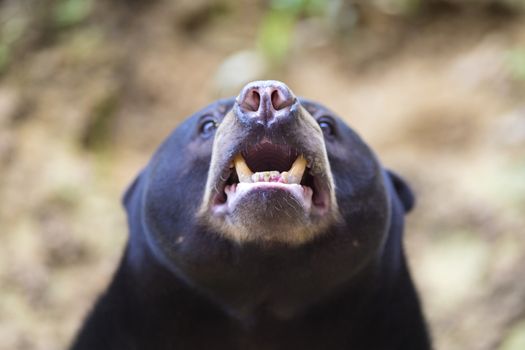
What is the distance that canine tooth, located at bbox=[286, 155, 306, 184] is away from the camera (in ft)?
9.07

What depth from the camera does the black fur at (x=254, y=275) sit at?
3.05 meters

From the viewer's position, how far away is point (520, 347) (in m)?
4.90

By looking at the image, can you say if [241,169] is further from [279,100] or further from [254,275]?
[254,275]

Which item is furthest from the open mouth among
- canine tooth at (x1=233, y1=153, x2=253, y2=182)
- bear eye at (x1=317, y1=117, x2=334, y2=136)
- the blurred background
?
the blurred background

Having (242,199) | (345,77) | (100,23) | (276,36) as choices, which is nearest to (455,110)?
(345,77)

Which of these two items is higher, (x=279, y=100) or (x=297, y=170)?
(x=279, y=100)

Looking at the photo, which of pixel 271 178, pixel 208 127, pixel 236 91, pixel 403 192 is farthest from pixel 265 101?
pixel 236 91

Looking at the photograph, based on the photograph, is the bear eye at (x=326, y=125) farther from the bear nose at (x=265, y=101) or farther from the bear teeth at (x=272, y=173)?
the bear nose at (x=265, y=101)

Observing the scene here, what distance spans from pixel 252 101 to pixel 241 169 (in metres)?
0.23

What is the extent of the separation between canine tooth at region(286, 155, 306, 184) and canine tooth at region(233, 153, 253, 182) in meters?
0.12

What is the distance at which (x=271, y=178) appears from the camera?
8.87 feet

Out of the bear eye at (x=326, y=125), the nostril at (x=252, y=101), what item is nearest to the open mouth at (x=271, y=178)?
the nostril at (x=252, y=101)

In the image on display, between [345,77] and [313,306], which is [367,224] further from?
[345,77]

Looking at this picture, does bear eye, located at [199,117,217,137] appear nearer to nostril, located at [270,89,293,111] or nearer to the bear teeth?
the bear teeth
